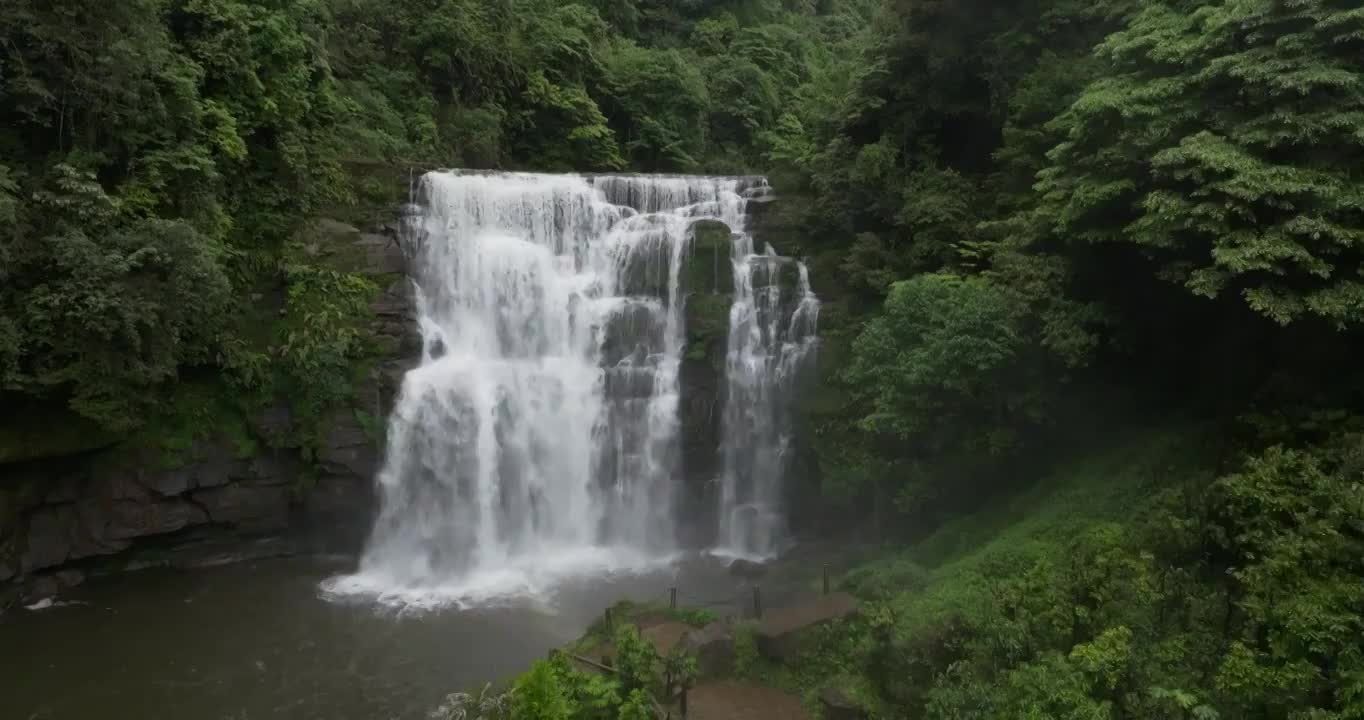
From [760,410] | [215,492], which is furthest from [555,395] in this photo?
[215,492]

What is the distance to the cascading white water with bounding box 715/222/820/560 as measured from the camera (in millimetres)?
18469

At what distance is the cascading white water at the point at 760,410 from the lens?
18.5 metres

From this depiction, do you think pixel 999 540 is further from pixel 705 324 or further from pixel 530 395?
pixel 530 395

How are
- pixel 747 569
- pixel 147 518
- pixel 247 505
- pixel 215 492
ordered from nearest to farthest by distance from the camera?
pixel 147 518, pixel 747 569, pixel 215 492, pixel 247 505

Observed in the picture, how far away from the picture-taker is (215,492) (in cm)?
1652

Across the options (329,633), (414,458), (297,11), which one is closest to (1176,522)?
(329,633)

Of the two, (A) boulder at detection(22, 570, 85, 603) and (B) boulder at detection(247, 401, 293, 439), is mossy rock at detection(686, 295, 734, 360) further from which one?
(A) boulder at detection(22, 570, 85, 603)

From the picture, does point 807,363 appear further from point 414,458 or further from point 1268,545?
point 1268,545

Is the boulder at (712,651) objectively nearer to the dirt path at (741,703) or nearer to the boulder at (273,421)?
the dirt path at (741,703)

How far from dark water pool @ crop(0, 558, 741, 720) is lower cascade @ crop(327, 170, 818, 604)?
178 centimetres

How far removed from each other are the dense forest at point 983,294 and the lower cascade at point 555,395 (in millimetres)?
1484

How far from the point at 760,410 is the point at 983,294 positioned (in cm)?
681

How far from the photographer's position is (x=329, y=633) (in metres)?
14.0

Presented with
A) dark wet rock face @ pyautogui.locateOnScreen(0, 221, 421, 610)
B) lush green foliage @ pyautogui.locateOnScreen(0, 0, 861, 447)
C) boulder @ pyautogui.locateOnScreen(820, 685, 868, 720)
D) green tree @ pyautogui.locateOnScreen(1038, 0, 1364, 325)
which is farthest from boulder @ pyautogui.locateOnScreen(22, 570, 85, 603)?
green tree @ pyautogui.locateOnScreen(1038, 0, 1364, 325)
